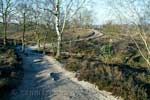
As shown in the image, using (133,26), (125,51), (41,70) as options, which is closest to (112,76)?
(133,26)

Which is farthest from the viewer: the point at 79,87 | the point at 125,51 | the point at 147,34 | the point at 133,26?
the point at 125,51

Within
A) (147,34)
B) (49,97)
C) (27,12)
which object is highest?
(27,12)

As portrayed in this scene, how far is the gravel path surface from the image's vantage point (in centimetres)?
1557

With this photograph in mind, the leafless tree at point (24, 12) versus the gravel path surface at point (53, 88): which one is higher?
the leafless tree at point (24, 12)

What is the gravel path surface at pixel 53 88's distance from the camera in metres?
15.6

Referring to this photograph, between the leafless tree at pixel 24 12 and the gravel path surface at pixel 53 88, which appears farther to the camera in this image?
the leafless tree at pixel 24 12

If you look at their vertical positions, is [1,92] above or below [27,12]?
below

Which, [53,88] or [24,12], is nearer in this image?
[53,88]

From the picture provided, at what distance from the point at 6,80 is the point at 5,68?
380 centimetres

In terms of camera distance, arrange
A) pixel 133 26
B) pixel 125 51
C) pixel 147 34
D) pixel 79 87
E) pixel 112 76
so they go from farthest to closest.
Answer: pixel 125 51 → pixel 147 34 → pixel 133 26 → pixel 112 76 → pixel 79 87

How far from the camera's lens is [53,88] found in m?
17.1

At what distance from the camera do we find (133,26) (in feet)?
69.7

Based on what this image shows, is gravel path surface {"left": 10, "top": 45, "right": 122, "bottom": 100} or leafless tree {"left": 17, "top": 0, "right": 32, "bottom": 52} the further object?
leafless tree {"left": 17, "top": 0, "right": 32, "bottom": 52}

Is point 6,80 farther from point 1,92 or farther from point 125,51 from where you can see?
point 125,51
